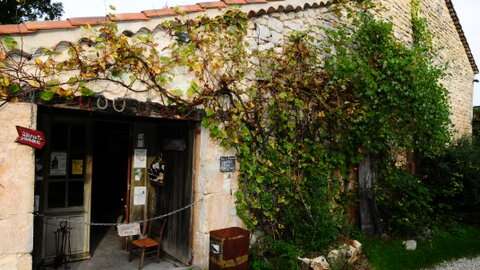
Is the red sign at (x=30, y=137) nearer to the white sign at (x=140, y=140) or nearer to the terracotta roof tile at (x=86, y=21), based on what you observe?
the terracotta roof tile at (x=86, y=21)

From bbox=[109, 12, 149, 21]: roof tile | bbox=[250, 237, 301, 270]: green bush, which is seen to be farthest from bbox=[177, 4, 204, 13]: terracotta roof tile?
bbox=[250, 237, 301, 270]: green bush

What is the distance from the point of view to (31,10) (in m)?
13.3

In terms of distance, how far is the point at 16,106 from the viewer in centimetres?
343

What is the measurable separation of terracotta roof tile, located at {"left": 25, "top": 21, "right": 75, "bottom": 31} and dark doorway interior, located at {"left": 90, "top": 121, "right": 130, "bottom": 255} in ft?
13.2

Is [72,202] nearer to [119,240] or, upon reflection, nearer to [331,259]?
[119,240]

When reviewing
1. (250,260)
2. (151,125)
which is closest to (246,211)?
(250,260)

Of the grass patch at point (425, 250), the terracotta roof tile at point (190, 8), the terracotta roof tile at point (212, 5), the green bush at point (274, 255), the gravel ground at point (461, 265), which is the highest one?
the terracotta roof tile at point (212, 5)

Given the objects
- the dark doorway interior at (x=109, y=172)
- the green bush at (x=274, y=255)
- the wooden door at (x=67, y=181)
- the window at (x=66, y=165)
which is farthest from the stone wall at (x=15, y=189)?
the dark doorway interior at (x=109, y=172)

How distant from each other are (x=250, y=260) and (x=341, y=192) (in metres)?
2.52

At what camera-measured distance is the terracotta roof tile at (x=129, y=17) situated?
4.01 metres

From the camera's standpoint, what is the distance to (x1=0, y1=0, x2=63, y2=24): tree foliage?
39.3 feet

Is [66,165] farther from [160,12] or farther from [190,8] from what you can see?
[190,8]

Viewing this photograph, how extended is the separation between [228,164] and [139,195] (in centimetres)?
179

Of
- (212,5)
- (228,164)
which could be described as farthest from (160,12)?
(228,164)
